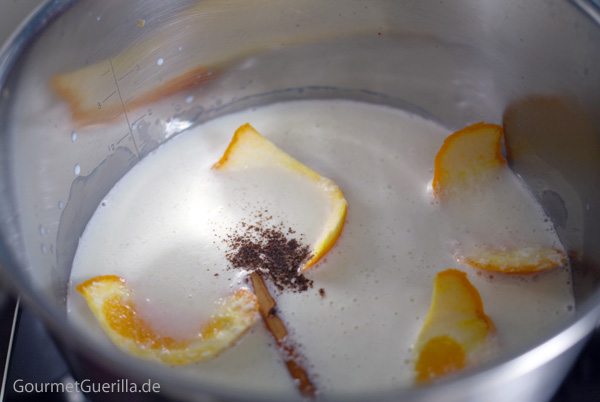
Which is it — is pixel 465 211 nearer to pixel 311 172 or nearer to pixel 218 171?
pixel 311 172

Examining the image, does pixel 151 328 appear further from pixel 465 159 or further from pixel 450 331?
pixel 465 159

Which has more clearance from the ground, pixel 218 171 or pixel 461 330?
pixel 218 171

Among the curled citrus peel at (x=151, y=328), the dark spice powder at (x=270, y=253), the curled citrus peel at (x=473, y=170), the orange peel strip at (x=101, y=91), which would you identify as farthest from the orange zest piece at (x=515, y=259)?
the orange peel strip at (x=101, y=91)

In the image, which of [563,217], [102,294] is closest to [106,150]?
[102,294]

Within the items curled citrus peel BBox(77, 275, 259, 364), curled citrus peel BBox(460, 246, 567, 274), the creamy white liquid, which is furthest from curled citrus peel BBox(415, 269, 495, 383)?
curled citrus peel BBox(77, 275, 259, 364)

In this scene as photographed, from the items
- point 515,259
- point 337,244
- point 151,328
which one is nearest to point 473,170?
point 515,259

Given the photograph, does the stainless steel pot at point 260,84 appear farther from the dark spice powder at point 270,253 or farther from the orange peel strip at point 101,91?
the dark spice powder at point 270,253

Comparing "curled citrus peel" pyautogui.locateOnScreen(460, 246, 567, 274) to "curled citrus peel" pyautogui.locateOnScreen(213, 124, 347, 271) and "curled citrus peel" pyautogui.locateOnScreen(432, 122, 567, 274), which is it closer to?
"curled citrus peel" pyautogui.locateOnScreen(432, 122, 567, 274)
